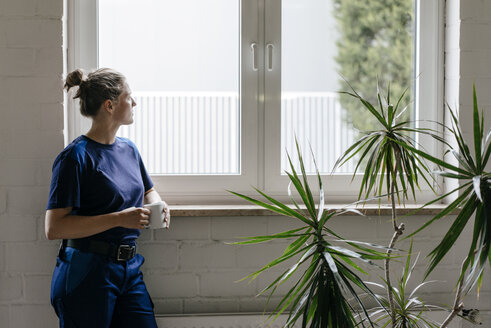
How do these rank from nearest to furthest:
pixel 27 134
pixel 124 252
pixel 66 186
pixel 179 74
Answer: pixel 66 186 < pixel 124 252 < pixel 27 134 < pixel 179 74

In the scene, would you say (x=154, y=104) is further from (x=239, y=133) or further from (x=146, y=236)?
(x=146, y=236)

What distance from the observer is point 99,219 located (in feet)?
6.57

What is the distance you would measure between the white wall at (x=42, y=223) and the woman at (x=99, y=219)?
27 cm

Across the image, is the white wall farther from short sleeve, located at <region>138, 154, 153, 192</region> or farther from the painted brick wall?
short sleeve, located at <region>138, 154, 153, 192</region>

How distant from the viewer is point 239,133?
262 centimetres

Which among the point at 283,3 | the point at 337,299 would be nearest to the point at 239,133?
the point at 283,3

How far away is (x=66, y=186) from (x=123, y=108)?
378 mm

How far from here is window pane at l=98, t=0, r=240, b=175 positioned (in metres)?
2.56

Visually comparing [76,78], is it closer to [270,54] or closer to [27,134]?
[27,134]

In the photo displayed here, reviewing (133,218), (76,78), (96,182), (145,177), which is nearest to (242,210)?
(145,177)

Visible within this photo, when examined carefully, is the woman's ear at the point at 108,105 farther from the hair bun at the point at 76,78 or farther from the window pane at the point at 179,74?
the window pane at the point at 179,74

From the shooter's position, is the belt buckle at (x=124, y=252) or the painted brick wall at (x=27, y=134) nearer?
the belt buckle at (x=124, y=252)

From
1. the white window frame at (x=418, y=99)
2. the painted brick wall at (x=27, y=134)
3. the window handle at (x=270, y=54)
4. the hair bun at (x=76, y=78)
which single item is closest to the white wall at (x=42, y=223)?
the painted brick wall at (x=27, y=134)

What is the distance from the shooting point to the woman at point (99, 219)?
1.99 meters
